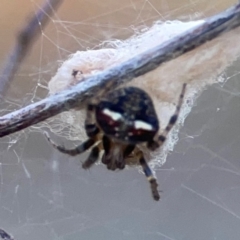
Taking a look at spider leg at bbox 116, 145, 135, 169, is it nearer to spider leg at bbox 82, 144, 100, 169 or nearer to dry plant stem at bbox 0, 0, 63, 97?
spider leg at bbox 82, 144, 100, 169

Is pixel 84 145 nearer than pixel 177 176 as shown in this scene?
Yes

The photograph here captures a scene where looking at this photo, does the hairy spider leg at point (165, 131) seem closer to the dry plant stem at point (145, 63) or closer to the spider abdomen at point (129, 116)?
the spider abdomen at point (129, 116)

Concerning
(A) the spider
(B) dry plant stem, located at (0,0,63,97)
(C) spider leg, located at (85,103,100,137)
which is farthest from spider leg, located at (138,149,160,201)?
(B) dry plant stem, located at (0,0,63,97)

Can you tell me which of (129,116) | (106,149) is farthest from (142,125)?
(106,149)

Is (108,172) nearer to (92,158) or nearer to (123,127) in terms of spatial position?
(92,158)

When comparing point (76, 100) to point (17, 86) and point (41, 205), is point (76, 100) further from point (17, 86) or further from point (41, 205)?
point (41, 205)

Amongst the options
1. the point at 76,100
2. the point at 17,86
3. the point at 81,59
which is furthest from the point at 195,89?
the point at 17,86
